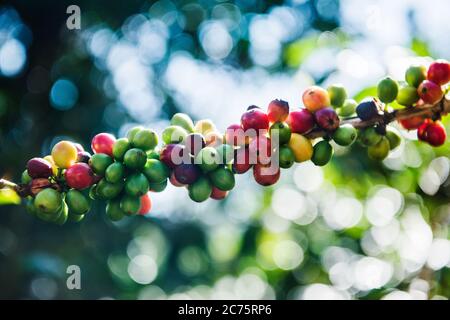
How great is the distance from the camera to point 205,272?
23.7 feet

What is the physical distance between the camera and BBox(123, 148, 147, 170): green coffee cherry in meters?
2.00

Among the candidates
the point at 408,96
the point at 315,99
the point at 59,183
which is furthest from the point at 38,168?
the point at 408,96

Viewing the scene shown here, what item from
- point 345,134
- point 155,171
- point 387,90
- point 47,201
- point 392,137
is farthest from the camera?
point 392,137

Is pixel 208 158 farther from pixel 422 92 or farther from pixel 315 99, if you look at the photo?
pixel 422 92

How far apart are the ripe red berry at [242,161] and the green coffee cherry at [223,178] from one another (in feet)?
0.13

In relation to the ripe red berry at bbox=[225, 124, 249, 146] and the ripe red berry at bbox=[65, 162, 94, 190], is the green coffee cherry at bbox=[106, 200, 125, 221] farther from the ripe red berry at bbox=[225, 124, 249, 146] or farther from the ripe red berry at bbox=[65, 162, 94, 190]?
the ripe red berry at bbox=[225, 124, 249, 146]

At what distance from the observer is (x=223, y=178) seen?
2.04 m

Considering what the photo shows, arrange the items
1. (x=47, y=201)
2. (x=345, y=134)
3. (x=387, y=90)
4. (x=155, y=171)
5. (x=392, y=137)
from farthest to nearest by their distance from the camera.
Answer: (x=392, y=137) < (x=387, y=90) < (x=345, y=134) < (x=155, y=171) < (x=47, y=201)

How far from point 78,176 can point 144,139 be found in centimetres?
31

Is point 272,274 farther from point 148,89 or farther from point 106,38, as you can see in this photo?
point 106,38

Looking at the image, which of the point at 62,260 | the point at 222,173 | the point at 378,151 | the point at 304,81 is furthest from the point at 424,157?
the point at 62,260

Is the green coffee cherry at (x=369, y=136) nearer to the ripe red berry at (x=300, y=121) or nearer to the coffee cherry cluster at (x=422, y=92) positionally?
the coffee cherry cluster at (x=422, y=92)

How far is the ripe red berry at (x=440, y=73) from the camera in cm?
223

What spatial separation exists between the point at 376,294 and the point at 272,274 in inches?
76.2
